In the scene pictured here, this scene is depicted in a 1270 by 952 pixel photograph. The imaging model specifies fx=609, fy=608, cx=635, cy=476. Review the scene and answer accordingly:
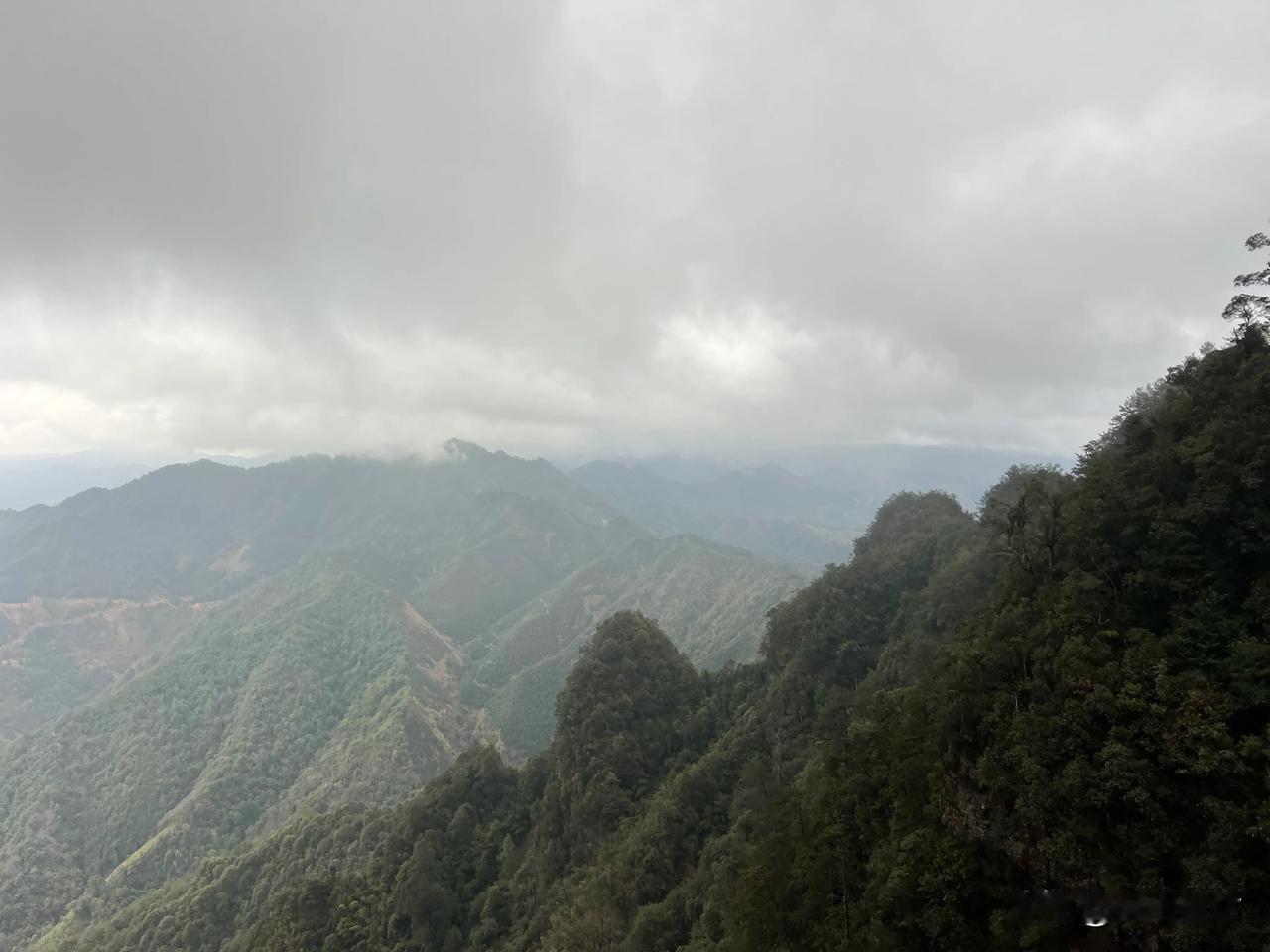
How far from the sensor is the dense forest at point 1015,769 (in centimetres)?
2175

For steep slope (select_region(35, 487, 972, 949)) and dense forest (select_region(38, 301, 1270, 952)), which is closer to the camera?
dense forest (select_region(38, 301, 1270, 952))

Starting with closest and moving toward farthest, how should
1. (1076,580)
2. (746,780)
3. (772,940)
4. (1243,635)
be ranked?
(1243,635)
(1076,580)
(772,940)
(746,780)

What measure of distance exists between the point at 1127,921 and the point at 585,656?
234 ft

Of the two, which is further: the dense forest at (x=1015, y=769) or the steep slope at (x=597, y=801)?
the steep slope at (x=597, y=801)

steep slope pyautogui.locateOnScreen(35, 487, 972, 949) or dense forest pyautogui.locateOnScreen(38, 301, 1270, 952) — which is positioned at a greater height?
dense forest pyautogui.locateOnScreen(38, 301, 1270, 952)

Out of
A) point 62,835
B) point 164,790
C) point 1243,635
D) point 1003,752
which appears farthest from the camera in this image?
point 164,790

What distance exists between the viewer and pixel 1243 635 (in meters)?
24.0

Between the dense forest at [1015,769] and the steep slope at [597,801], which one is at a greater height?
the dense forest at [1015,769]

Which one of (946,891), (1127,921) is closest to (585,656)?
(946,891)

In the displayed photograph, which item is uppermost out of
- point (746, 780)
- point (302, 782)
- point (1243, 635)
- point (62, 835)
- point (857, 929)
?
point (1243, 635)

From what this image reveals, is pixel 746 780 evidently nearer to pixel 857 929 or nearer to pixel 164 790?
pixel 857 929

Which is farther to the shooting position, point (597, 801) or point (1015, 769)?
point (597, 801)

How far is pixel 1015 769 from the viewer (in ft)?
84.9

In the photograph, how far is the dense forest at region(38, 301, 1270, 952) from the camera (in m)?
21.8
